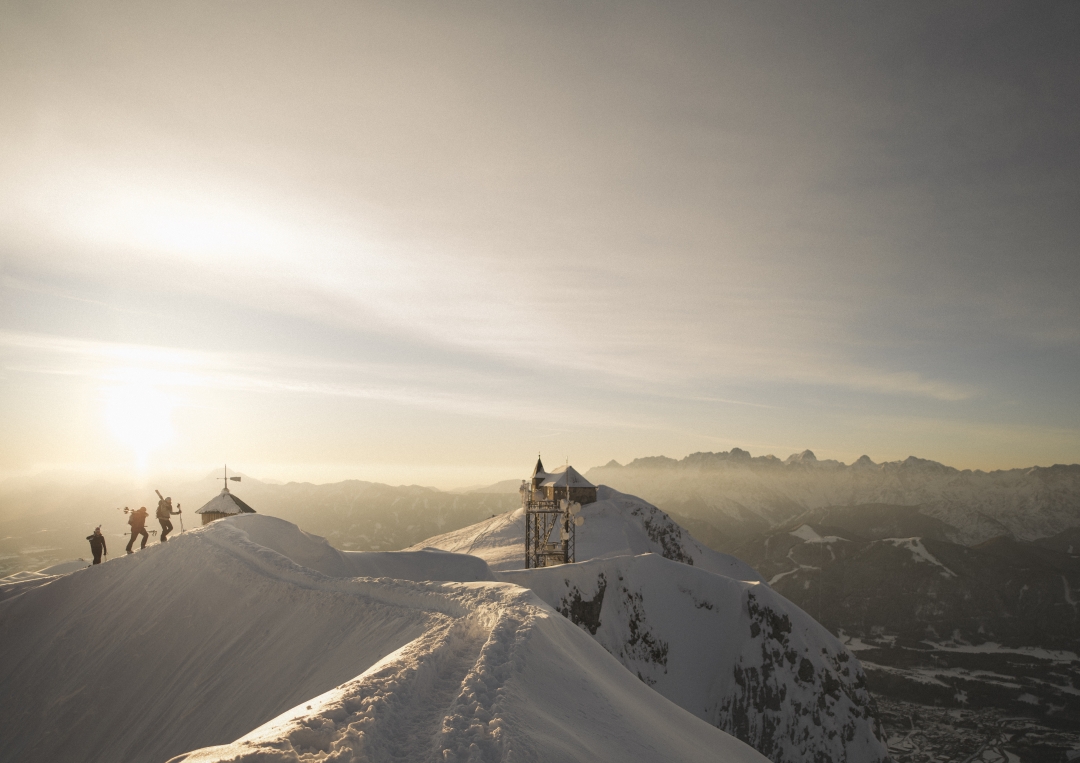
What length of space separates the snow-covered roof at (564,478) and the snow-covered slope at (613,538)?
385 cm

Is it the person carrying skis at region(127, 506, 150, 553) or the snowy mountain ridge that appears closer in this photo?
the person carrying skis at region(127, 506, 150, 553)

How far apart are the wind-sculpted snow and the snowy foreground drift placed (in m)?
24.5

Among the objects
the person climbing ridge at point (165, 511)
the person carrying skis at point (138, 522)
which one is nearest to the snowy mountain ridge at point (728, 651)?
the person climbing ridge at point (165, 511)

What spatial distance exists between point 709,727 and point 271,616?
40.4 feet

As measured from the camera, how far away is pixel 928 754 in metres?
102

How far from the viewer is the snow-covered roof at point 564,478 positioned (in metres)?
77.5

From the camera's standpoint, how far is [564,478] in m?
78.1

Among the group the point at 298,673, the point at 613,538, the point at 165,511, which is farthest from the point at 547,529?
the point at 298,673

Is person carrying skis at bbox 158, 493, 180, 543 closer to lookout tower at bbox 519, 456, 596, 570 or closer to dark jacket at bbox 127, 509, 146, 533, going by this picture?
dark jacket at bbox 127, 509, 146, 533

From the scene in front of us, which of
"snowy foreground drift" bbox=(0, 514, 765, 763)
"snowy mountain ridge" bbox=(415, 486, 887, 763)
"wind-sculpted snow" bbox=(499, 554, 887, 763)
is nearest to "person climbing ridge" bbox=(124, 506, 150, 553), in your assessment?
"snowy foreground drift" bbox=(0, 514, 765, 763)

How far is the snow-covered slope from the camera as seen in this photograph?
63284 mm

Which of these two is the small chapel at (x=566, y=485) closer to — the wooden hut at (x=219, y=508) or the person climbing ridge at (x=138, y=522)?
the wooden hut at (x=219, y=508)

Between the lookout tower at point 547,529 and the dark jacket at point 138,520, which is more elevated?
the dark jacket at point 138,520

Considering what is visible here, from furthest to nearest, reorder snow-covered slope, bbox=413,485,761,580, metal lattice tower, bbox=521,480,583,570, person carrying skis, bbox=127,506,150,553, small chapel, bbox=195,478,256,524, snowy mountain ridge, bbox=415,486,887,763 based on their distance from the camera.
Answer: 1. snow-covered slope, bbox=413,485,761,580
2. metal lattice tower, bbox=521,480,583,570
3. snowy mountain ridge, bbox=415,486,887,763
4. small chapel, bbox=195,478,256,524
5. person carrying skis, bbox=127,506,150,553
